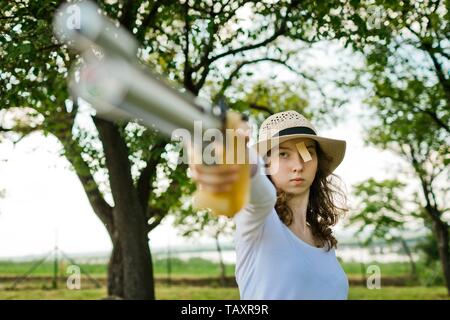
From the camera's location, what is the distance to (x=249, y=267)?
2.08m

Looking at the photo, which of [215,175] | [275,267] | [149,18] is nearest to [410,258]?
[149,18]

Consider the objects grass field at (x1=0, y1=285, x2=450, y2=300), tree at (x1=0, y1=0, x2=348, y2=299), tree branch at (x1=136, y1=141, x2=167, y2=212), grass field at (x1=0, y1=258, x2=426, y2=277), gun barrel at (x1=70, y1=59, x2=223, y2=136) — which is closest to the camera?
gun barrel at (x1=70, y1=59, x2=223, y2=136)

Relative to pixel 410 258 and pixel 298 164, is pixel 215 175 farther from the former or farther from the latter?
pixel 410 258

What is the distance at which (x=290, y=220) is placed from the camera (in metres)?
2.45

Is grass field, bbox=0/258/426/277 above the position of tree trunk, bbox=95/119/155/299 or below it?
below

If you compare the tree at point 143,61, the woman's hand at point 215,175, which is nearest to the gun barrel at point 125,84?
the woman's hand at point 215,175

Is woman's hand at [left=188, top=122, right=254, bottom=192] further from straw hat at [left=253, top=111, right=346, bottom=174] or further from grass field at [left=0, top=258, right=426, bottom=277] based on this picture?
grass field at [left=0, top=258, right=426, bottom=277]

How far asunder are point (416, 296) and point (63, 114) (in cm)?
1242

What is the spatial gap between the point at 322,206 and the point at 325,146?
0.32m

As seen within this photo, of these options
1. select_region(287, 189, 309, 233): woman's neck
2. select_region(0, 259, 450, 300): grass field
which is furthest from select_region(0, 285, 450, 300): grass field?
select_region(287, 189, 309, 233): woman's neck

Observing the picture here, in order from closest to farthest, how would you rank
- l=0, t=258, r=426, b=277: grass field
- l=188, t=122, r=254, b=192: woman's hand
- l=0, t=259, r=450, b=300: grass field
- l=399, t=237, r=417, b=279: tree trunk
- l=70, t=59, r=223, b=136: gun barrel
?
l=70, t=59, r=223, b=136: gun barrel, l=188, t=122, r=254, b=192: woman's hand, l=0, t=259, r=450, b=300: grass field, l=0, t=258, r=426, b=277: grass field, l=399, t=237, r=417, b=279: tree trunk

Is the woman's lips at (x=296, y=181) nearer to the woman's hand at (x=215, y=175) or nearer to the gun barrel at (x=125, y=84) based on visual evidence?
the woman's hand at (x=215, y=175)

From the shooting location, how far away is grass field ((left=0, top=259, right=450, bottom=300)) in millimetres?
16938

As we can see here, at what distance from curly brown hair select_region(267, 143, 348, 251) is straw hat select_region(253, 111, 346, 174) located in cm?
6
